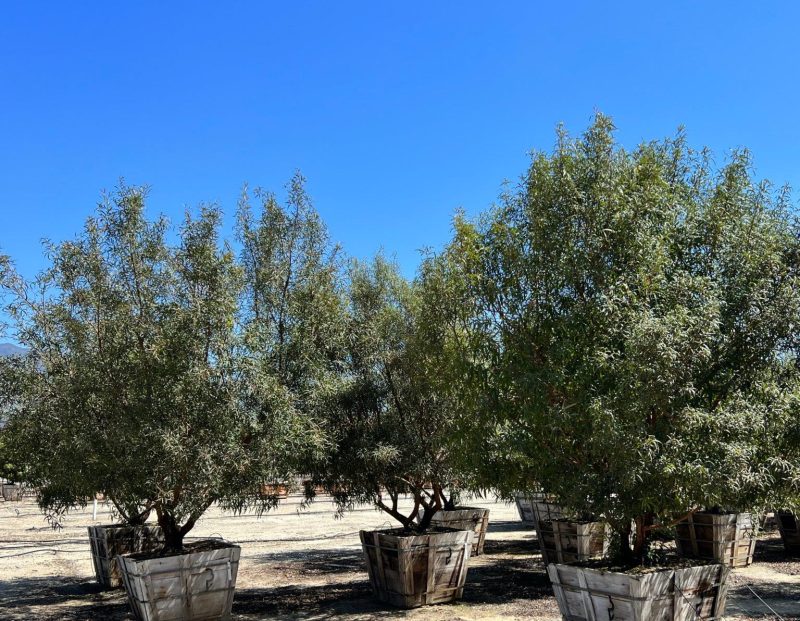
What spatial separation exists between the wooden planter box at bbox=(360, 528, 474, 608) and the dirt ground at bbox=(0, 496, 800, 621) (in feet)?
0.79

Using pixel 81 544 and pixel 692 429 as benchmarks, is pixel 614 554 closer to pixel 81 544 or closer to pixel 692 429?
pixel 692 429

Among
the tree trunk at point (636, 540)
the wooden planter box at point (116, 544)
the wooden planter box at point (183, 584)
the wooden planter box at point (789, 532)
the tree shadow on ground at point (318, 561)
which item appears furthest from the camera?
the wooden planter box at point (789, 532)

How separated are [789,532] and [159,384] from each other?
14.0 metres

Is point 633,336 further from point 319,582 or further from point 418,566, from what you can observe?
point 319,582

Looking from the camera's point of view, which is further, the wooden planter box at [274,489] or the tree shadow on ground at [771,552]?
the tree shadow on ground at [771,552]

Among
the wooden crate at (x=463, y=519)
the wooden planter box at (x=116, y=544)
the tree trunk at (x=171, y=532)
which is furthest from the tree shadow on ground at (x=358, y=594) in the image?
the wooden planter box at (x=116, y=544)

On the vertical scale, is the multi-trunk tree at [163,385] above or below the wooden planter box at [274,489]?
above

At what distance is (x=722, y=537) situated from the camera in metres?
14.3

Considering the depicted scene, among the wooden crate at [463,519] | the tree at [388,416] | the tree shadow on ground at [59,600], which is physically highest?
the tree at [388,416]

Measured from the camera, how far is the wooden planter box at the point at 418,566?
11.3 meters

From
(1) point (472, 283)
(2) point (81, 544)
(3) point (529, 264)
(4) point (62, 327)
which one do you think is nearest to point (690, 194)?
(3) point (529, 264)

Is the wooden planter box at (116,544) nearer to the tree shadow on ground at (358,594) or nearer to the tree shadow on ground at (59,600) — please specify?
the tree shadow on ground at (59,600)

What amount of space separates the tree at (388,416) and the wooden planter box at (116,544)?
4.06 meters

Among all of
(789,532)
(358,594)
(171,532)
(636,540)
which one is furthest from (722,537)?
(171,532)
